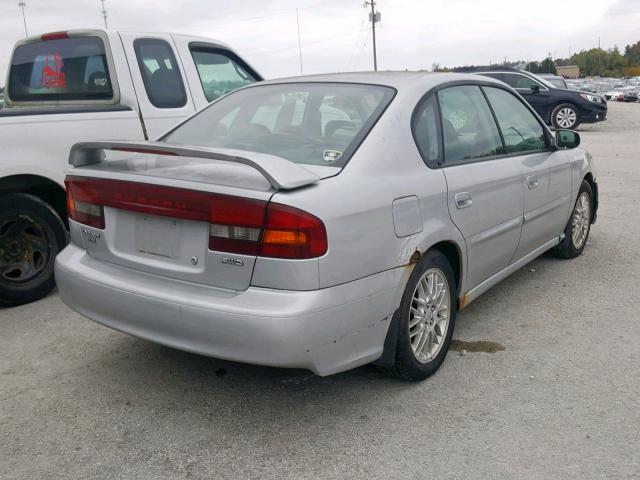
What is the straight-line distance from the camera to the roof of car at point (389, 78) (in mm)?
3773

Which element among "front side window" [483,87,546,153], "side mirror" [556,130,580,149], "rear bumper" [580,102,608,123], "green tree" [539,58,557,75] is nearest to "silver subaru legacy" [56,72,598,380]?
"front side window" [483,87,546,153]

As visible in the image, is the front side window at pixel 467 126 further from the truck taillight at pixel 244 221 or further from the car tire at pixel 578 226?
the car tire at pixel 578 226

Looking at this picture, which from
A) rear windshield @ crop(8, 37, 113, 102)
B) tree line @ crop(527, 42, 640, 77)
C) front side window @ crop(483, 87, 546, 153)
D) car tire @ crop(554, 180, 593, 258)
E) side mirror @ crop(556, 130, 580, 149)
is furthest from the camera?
tree line @ crop(527, 42, 640, 77)

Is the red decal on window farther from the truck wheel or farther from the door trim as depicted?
the door trim

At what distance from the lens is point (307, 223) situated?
9.02 ft

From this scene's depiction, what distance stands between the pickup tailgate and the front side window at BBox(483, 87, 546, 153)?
6.23 ft

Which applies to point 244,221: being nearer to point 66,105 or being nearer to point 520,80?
point 66,105

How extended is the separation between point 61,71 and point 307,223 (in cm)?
404

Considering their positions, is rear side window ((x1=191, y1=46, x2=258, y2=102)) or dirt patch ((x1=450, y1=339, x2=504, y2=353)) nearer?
dirt patch ((x1=450, y1=339, x2=504, y2=353))

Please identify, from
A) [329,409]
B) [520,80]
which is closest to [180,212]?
[329,409]

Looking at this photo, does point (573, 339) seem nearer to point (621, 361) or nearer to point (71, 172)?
point (621, 361)

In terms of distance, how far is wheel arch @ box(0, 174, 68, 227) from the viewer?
4.74 metres

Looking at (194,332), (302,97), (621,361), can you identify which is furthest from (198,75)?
(621,361)

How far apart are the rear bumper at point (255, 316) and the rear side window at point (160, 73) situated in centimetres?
273
